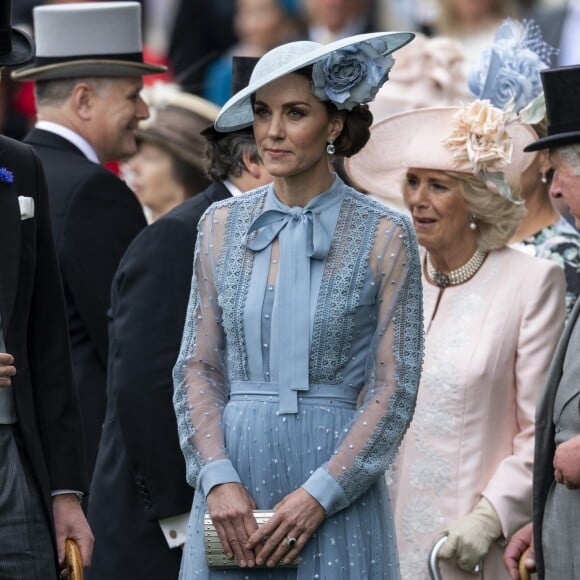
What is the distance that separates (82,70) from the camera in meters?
6.96

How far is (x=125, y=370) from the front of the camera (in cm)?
553

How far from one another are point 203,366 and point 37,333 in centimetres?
Answer: 47

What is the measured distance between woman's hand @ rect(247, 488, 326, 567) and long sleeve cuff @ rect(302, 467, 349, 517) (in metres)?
0.02

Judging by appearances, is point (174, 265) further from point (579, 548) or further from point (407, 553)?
point (579, 548)

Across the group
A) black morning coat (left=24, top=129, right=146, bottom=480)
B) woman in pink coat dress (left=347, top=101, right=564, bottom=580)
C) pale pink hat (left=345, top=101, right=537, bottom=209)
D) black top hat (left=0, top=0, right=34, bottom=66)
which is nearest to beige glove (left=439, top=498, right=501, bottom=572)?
woman in pink coat dress (left=347, top=101, right=564, bottom=580)

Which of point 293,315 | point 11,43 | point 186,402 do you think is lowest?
point 186,402

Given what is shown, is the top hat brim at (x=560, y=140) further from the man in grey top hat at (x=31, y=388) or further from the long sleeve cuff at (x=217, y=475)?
the man in grey top hat at (x=31, y=388)

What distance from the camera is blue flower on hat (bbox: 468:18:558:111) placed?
6406 mm

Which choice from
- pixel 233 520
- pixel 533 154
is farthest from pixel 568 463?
pixel 533 154

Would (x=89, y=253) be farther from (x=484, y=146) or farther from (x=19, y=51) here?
(x=19, y=51)

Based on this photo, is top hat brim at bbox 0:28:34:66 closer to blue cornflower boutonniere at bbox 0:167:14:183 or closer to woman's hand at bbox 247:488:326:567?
blue cornflower boutonniere at bbox 0:167:14:183

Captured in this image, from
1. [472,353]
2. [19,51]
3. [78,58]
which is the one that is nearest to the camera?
[19,51]

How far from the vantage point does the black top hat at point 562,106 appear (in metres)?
5.09

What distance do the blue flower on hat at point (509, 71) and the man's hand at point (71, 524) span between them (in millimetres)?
2528
